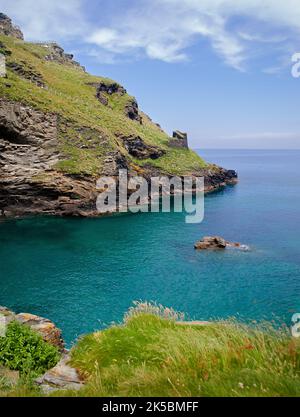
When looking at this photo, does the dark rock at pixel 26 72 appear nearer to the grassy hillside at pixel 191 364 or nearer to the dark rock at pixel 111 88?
the dark rock at pixel 111 88

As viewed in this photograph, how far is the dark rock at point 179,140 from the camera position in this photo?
15600cm

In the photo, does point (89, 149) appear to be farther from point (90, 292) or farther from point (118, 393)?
point (118, 393)

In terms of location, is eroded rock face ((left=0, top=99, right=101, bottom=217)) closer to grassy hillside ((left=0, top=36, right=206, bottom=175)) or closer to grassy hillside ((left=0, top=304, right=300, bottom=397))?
grassy hillside ((left=0, top=36, right=206, bottom=175))

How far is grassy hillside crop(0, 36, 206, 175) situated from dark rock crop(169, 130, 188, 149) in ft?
11.5

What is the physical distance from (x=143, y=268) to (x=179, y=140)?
108591mm

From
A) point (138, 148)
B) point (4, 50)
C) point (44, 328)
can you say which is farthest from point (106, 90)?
point (44, 328)

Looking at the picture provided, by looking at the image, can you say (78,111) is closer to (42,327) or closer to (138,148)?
(138,148)

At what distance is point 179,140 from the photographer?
158 m

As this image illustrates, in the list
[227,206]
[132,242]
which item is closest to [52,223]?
[132,242]

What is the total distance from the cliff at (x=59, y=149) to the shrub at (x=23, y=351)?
252ft

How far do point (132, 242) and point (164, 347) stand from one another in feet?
207

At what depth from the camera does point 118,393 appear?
24.0ft

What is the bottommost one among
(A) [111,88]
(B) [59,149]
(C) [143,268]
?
(C) [143,268]

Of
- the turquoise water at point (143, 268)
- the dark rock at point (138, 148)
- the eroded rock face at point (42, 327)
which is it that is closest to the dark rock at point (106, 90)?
the dark rock at point (138, 148)
